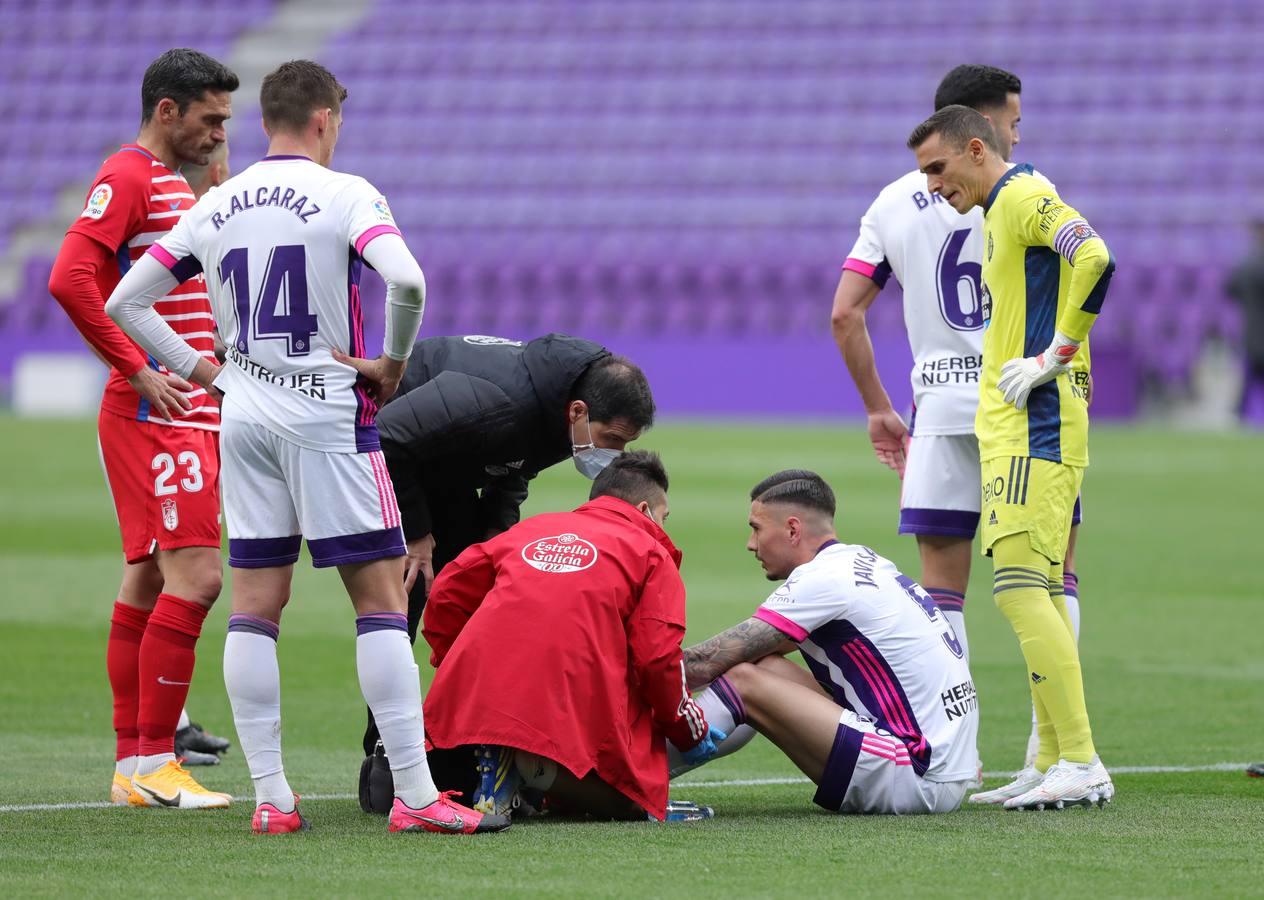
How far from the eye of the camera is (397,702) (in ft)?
14.6

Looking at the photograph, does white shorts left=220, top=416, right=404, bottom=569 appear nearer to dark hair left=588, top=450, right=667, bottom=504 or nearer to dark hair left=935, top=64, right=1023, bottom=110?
dark hair left=588, top=450, right=667, bottom=504

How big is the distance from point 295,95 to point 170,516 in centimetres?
143

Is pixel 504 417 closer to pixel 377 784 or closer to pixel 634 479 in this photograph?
pixel 634 479

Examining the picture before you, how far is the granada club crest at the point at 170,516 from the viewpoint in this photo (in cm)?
527

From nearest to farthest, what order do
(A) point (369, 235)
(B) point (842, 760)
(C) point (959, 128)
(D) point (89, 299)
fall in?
(A) point (369, 235), (B) point (842, 760), (C) point (959, 128), (D) point (89, 299)

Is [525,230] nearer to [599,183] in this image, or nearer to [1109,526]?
[599,183]

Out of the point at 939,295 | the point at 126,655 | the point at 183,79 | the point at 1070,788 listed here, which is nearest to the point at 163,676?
the point at 126,655

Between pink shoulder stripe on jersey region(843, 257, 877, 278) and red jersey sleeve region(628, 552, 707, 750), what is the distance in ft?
5.50

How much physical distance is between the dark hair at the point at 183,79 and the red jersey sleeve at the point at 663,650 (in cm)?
202

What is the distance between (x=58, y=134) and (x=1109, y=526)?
79.3 feet

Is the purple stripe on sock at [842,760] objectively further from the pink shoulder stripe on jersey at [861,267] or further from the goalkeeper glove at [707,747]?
the pink shoulder stripe on jersey at [861,267]

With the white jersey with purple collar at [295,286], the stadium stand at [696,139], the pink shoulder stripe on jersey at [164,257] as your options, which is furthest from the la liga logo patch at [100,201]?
the stadium stand at [696,139]

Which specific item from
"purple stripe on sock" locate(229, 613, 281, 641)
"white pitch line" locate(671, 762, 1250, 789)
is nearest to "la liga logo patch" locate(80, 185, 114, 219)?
"purple stripe on sock" locate(229, 613, 281, 641)

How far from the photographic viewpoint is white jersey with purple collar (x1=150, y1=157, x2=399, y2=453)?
4387mm
